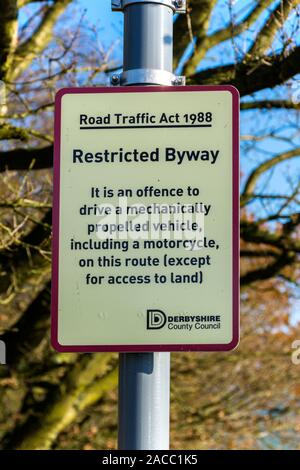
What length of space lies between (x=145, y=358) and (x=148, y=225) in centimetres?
36

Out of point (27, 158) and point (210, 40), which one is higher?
point (210, 40)

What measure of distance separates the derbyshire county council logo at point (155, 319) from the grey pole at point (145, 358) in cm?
8

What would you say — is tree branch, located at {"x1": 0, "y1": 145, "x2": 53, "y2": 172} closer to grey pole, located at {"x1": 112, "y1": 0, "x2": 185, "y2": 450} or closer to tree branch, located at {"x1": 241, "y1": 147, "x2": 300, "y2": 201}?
tree branch, located at {"x1": 241, "y1": 147, "x2": 300, "y2": 201}

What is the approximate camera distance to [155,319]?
2.45 metres

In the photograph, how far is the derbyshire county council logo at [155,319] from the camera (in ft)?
8.03

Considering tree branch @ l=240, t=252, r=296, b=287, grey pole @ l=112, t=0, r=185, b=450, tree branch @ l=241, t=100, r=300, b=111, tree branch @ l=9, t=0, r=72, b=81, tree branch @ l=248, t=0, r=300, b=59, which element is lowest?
grey pole @ l=112, t=0, r=185, b=450

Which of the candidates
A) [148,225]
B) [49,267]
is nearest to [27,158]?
[49,267]

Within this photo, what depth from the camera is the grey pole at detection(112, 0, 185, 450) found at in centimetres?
243

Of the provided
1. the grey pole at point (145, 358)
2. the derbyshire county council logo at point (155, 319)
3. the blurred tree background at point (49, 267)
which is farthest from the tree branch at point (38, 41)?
the derbyshire county council logo at point (155, 319)

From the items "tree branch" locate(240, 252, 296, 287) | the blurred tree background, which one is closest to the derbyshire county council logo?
the blurred tree background

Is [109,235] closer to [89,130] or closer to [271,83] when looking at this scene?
[89,130]

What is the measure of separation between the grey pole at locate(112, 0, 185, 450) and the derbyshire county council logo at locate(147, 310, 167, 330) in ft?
0.26

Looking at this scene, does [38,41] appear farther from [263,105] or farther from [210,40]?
[263,105]
